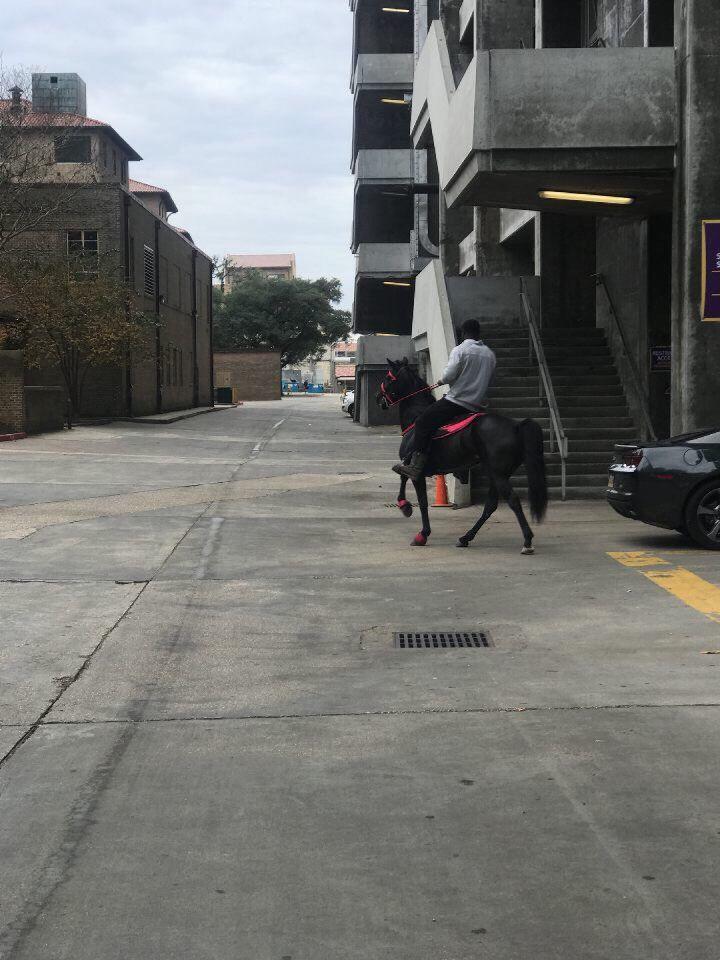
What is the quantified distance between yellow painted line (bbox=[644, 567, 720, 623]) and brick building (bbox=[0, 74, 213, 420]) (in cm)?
3010

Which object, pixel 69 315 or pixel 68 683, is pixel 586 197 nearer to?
pixel 68 683

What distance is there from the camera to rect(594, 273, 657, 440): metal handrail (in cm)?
1805

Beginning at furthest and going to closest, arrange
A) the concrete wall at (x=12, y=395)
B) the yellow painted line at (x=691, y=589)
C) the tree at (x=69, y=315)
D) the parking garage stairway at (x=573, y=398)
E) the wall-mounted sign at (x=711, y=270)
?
the tree at (x=69, y=315)
the concrete wall at (x=12, y=395)
the parking garage stairway at (x=573, y=398)
the wall-mounted sign at (x=711, y=270)
the yellow painted line at (x=691, y=589)

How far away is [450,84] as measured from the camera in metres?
20.7

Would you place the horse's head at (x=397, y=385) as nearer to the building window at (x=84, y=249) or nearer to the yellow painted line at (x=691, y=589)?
the yellow painted line at (x=691, y=589)

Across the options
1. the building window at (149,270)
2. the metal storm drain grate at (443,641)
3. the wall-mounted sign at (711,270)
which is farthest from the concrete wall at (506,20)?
the building window at (149,270)

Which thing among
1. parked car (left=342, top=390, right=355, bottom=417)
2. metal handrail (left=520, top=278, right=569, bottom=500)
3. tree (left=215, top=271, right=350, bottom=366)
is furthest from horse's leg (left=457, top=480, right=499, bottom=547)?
tree (left=215, top=271, right=350, bottom=366)

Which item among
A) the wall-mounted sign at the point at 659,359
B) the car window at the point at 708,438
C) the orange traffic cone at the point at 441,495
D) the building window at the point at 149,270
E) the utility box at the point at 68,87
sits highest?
the utility box at the point at 68,87

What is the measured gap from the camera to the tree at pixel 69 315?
34531 mm

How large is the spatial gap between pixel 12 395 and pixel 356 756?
2707 cm

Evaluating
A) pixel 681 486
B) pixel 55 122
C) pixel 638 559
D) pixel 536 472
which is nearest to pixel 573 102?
pixel 681 486

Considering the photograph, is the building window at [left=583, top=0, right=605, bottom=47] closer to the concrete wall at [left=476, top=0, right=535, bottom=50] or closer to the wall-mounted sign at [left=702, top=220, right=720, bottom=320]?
the concrete wall at [left=476, top=0, right=535, bottom=50]

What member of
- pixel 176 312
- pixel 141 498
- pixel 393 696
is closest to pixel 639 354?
pixel 141 498

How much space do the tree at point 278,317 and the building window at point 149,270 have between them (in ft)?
178
